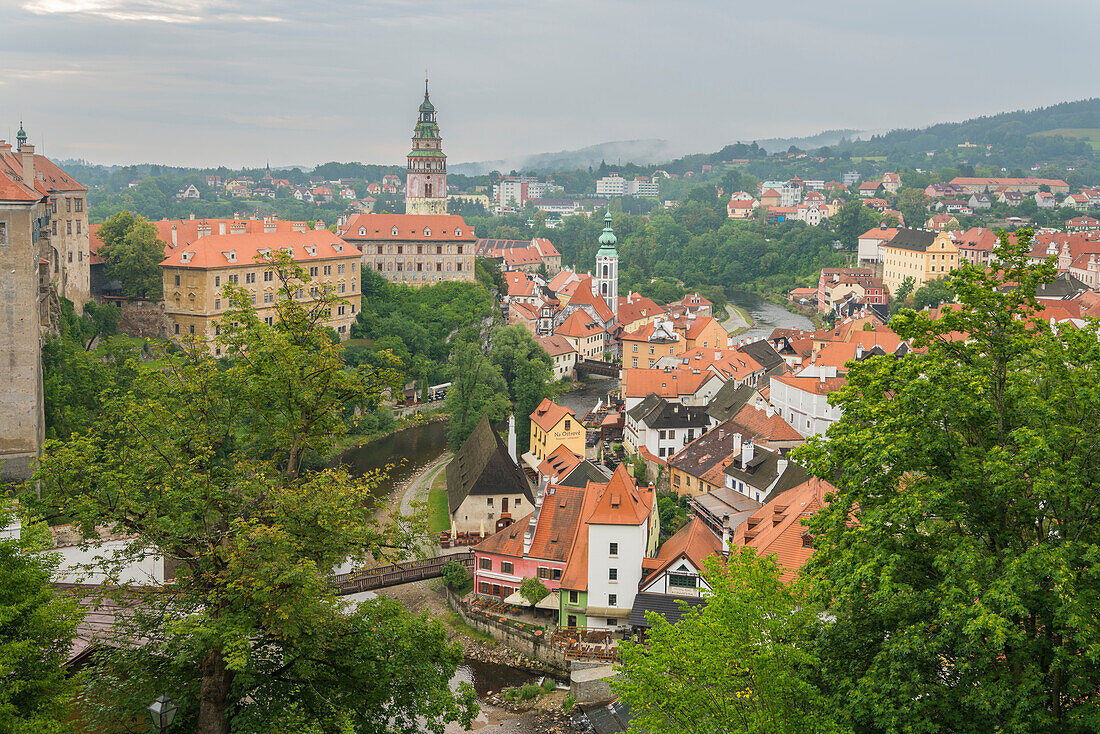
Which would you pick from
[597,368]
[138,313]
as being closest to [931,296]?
[597,368]

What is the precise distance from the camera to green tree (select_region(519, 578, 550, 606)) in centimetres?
2541

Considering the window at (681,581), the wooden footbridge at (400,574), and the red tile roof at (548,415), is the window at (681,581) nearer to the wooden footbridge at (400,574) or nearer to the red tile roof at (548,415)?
the wooden footbridge at (400,574)

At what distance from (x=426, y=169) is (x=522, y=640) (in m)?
57.9

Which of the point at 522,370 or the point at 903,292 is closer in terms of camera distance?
the point at 522,370

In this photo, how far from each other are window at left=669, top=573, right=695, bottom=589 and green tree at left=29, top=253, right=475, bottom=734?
10.8 meters

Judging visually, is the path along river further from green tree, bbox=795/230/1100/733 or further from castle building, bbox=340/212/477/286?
castle building, bbox=340/212/477/286

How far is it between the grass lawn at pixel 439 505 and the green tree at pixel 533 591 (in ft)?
21.4

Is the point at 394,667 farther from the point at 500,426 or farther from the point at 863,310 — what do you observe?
the point at 863,310

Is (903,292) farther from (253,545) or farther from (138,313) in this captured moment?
(253,545)

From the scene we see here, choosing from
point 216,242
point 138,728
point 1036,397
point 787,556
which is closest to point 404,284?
point 216,242

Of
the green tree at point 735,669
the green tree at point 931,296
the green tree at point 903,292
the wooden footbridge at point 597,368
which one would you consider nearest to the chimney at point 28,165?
the wooden footbridge at point 597,368

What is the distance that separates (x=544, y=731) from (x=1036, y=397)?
13.7 meters

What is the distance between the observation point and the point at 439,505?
1407 inches

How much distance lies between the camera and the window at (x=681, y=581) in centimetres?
2384
